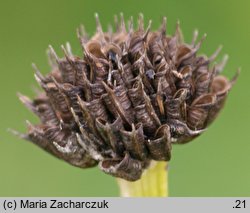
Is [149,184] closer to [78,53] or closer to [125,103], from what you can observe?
[125,103]

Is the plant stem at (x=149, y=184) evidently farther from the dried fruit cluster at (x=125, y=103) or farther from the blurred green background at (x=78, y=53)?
the blurred green background at (x=78, y=53)

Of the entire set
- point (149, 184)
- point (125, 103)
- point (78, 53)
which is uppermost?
point (78, 53)

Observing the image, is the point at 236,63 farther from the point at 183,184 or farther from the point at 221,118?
the point at 183,184

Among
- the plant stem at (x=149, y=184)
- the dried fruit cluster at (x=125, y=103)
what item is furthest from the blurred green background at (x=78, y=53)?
the dried fruit cluster at (x=125, y=103)

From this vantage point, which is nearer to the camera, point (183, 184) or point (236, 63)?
point (183, 184)

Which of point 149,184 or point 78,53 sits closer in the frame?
point 149,184

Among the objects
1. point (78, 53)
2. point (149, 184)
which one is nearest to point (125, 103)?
point (149, 184)

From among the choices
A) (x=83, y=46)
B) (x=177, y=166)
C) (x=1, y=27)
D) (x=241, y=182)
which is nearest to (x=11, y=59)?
(x=1, y=27)
